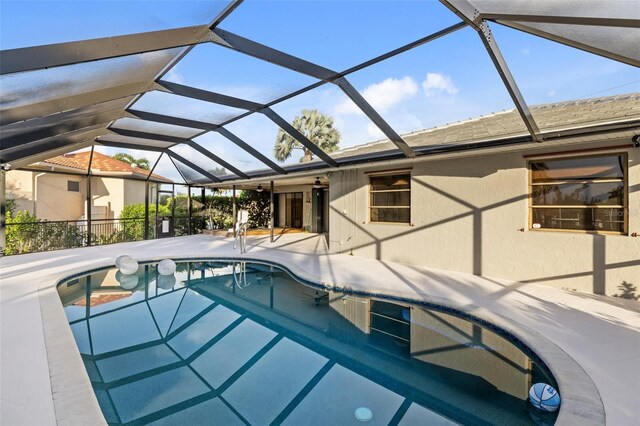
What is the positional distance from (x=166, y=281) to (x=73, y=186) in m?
11.1

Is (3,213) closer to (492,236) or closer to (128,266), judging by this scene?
(128,266)

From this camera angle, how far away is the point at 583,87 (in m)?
5.10

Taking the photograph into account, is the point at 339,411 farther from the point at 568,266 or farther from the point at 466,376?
the point at 568,266

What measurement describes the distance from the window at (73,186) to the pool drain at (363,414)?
56.6 feet

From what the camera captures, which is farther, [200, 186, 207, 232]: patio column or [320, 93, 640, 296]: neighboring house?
[200, 186, 207, 232]: patio column

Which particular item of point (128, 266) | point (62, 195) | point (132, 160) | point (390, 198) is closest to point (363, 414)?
point (390, 198)

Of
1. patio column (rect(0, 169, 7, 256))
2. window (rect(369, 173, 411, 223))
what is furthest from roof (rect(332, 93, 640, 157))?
patio column (rect(0, 169, 7, 256))

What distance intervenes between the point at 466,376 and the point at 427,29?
4476 millimetres

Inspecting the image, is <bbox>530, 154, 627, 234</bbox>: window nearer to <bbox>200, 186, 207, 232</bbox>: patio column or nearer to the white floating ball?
the white floating ball

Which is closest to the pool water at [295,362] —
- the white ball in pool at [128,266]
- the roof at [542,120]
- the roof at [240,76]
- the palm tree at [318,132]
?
the white ball in pool at [128,266]

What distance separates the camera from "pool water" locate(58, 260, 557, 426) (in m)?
3.08

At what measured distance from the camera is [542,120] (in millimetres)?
5793

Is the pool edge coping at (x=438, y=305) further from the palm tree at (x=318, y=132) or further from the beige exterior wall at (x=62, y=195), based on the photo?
the palm tree at (x=318, y=132)

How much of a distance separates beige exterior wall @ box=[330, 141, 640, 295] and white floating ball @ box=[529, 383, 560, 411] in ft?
13.0
